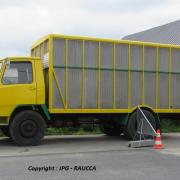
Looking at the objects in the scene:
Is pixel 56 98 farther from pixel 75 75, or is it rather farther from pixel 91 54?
pixel 91 54

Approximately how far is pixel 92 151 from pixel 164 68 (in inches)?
200

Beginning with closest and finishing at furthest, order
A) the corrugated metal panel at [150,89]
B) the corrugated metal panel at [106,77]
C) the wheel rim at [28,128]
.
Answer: the wheel rim at [28,128] → the corrugated metal panel at [106,77] → the corrugated metal panel at [150,89]

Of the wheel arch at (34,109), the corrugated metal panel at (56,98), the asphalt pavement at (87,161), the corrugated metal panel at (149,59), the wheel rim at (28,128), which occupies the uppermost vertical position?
the corrugated metal panel at (149,59)

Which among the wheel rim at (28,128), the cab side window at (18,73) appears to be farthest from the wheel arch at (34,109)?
the cab side window at (18,73)

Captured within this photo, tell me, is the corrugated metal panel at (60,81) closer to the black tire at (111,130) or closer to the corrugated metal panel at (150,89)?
the black tire at (111,130)

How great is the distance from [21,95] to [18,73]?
705 mm

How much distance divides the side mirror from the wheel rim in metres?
1.29

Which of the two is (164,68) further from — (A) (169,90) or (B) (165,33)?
(B) (165,33)

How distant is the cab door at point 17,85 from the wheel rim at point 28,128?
600 millimetres

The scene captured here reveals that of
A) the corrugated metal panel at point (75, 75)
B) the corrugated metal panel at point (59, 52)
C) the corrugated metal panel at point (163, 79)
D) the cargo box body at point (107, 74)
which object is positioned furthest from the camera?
the corrugated metal panel at point (163, 79)

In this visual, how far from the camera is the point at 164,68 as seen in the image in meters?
16.8

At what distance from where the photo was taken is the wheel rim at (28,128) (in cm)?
1423

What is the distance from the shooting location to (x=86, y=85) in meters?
15.4

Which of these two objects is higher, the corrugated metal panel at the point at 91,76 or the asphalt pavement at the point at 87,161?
the corrugated metal panel at the point at 91,76
